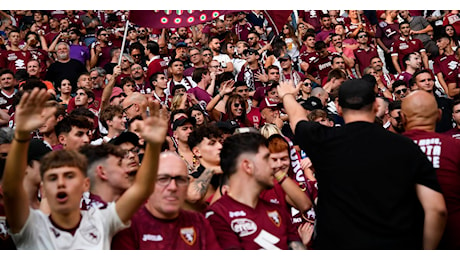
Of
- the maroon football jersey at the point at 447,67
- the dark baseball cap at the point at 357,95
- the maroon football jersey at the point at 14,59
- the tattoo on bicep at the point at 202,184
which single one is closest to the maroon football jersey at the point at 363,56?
the maroon football jersey at the point at 447,67

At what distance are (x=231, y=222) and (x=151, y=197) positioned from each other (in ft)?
1.88

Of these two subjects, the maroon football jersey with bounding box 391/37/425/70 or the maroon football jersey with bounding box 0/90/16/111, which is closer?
Answer: the maroon football jersey with bounding box 0/90/16/111

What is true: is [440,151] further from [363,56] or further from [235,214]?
[363,56]

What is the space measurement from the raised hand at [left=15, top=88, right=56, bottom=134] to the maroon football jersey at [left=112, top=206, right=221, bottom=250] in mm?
899

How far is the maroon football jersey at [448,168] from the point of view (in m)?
4.79

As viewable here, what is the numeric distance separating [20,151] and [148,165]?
694 mm

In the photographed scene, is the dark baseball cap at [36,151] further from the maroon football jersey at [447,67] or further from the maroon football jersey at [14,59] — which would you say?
the maroon football jersey at [447,67]

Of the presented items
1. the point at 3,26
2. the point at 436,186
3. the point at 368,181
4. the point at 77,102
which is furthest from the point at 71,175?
the point at 3,26

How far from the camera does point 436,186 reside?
4.31 m

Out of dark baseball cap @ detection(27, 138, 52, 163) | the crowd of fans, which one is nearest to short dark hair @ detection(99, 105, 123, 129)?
the crowd of fans

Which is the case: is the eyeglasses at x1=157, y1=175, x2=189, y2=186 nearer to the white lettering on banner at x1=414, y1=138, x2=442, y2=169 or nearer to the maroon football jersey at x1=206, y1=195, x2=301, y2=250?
the maroon football jersey at x1=206, y1=195, x2=301, y2=250

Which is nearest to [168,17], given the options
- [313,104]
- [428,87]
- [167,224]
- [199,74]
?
[199,74]

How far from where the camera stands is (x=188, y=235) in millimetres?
4207

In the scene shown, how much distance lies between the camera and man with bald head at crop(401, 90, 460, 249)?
4.79 m
